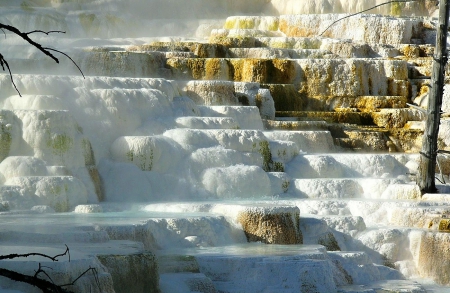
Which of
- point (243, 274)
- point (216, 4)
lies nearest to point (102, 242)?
point (243, 274)

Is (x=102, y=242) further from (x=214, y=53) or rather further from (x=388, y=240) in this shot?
(x=214, y=53)

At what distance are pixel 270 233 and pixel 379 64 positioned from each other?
8.32m

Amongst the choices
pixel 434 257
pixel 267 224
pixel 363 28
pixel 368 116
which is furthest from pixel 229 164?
pixel 363 28

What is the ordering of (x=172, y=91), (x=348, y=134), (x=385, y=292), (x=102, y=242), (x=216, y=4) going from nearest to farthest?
(x=102, y=242) < (x=385, y=292) < (x=172, y=91) < (x=348, y=134) < (x=216, y=4)

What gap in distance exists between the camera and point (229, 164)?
1156 centimetres

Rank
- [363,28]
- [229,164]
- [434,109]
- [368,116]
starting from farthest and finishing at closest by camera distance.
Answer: [363,28] < [368,116] < [229,164] < [434,109]

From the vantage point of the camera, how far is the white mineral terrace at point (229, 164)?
750 cm

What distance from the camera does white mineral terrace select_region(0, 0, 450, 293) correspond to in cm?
750

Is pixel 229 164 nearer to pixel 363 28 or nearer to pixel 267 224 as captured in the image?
pixel 267 224

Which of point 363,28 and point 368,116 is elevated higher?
point 363,28

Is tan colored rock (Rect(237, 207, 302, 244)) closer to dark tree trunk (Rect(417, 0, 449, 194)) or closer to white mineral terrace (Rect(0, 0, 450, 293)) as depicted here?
white mineral terrace (Rect(0, 0, 450, 293))

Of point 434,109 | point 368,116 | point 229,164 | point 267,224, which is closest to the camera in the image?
point 267,224

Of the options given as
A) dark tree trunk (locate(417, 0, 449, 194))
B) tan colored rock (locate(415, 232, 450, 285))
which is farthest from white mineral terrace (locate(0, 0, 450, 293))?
dark tree trunk (locate(417, 0, 449, 194))

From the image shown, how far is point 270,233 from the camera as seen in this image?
9.02 meters
